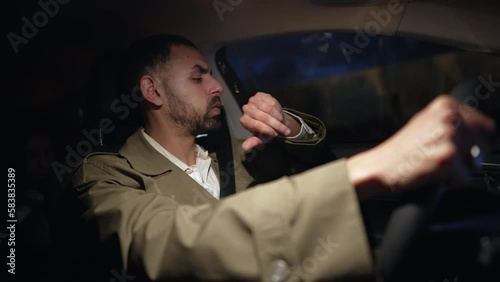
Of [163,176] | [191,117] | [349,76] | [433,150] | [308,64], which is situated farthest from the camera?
[349,76]

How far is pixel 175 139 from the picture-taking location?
4.81 feet

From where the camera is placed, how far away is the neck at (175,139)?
4.79 ft

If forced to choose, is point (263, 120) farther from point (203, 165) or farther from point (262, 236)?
point (262, 236)

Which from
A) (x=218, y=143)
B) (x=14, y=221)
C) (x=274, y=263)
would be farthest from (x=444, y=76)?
(x=14, y=221)

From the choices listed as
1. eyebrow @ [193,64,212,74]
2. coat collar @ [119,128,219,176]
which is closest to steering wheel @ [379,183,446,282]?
coat collar @ [119,128,219,176]

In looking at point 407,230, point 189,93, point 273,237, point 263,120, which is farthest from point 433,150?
point 189,93

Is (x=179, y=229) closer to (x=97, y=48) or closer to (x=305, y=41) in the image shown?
(x=97, y=48)

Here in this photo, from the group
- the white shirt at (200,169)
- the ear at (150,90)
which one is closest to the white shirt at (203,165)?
the white shirt at (200,169)

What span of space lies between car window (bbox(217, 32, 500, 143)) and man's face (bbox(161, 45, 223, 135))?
0.22 metres

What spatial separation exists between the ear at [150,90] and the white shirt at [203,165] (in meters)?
0.12

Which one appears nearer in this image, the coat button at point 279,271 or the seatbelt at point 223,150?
the coat button at point 279,271

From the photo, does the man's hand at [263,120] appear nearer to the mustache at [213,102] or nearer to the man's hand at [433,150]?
the mustache at [213,102]

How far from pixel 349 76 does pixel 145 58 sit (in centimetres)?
104

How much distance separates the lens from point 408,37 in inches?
57.4
